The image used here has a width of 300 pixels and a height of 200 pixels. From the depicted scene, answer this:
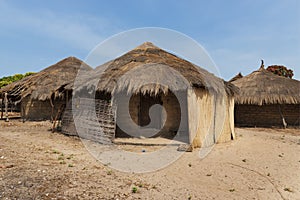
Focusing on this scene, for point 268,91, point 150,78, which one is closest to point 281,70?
point 268,91

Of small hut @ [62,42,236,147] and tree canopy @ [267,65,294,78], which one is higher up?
tree canopy @ [267,65,294,78]

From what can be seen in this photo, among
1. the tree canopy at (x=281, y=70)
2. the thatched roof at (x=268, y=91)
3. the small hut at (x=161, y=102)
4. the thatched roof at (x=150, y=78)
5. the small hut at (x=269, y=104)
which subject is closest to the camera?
the small hut at (x=161, y=102)

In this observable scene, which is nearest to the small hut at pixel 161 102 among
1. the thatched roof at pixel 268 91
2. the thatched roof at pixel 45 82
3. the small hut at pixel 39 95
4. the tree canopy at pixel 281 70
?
the thatched roof at pixel 268 91

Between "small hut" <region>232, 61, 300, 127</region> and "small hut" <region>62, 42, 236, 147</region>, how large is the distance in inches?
185

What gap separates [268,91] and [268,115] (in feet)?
4.95

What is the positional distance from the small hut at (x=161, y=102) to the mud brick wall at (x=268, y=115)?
5157 mm

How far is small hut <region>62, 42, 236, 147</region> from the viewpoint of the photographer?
7953 mm

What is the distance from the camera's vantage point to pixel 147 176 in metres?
4.88

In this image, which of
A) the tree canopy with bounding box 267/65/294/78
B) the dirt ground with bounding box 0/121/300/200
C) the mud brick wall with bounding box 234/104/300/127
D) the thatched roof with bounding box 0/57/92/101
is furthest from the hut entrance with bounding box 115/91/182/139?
the tree canopy with bounding box 267/65/294/78

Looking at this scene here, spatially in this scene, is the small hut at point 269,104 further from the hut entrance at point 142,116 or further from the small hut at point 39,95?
the small hut at point 39,95

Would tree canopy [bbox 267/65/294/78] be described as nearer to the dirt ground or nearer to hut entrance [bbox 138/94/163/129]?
hut entrance [bbox 138/94/163/129]

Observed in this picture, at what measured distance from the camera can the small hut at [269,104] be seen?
43.9ft

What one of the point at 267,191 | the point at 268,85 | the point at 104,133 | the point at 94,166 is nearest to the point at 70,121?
the point at 104,133

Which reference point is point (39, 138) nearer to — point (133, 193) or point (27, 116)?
point (133, 193)
